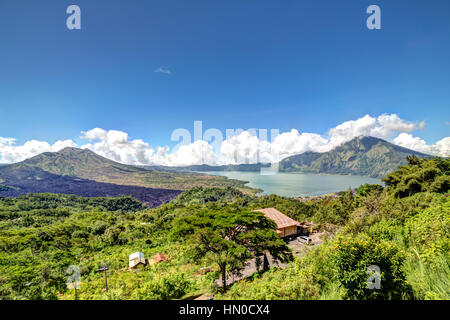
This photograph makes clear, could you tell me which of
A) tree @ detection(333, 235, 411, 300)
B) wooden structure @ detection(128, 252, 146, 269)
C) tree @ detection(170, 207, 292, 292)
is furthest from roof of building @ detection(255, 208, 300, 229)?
tree @ detection(333, 235, 411, 300)

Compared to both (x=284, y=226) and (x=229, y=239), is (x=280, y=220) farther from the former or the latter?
(x=229, y=239)

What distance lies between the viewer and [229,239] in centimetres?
812

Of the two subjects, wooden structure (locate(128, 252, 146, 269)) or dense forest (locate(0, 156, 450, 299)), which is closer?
dense forest (locate(0, 156, 450, 299))

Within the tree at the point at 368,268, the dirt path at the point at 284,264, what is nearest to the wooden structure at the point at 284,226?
the dirt path at the point at 284,264

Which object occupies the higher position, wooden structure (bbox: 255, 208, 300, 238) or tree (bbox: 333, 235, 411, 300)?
tree (bbox: 333, 235, 411, 300)

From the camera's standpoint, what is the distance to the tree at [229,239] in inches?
282

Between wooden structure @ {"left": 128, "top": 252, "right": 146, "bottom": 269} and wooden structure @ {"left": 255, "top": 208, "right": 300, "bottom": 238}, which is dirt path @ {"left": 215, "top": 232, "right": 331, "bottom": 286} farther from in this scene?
wooden structure @ {"left": 128, "top": 252, "right": 146, "bottom": 269}

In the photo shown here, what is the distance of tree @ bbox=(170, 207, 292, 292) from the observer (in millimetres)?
7168

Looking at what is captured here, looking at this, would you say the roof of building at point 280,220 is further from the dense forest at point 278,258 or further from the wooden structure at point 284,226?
the dense forest at point 278,258

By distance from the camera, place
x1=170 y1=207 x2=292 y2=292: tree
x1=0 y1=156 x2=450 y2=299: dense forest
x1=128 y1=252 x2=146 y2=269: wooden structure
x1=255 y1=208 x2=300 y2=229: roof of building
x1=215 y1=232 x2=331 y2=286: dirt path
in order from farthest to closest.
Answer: x1=255 y1=208 x2=300 y2=229: roof of building < x1=128 y1=252 x2=146 y2=269: wooden structure < x1=215 y1=232 x2=331 y2=286: dirt path < x1=170 y1=207 x2=292 y2=292: tree < x1=0 y1=156 x2=450 y2=299: dense forest

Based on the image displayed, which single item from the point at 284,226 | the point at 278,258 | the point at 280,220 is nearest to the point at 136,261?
the point at 278,258
